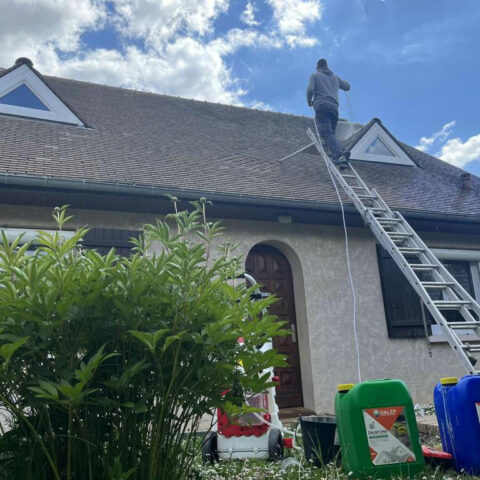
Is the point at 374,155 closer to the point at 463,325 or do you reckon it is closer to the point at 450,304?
the point at 450,304

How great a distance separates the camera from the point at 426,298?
541 centimetres

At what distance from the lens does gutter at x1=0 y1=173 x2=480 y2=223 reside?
18.7 feet

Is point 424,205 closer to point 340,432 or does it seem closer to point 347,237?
point 347,237

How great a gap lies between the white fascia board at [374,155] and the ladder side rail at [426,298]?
4.00 metres

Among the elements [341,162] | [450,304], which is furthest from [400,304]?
[341,162]

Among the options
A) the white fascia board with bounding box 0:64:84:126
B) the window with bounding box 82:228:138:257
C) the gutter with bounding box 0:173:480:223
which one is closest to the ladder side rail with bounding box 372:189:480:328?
the gutter with bounding box 0:173:480:223

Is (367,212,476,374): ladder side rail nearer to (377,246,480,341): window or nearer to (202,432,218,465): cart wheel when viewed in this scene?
(377,246,480,341): window

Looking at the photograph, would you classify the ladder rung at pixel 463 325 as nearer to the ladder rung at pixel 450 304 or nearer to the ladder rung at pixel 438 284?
the ladder rung at pixel 450 304

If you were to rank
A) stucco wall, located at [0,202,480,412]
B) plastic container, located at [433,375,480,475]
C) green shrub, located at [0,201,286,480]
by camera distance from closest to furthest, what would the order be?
green shrub, located at [0,201,286,480]
plastic container, located at [433,375,480,475]
stucco wall, located at [0,202,480,412]

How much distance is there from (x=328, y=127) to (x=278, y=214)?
272cm

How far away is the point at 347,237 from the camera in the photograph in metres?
7.85

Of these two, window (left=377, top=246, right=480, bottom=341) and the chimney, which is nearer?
window (left=377, top=246, right=480, bottom=341)

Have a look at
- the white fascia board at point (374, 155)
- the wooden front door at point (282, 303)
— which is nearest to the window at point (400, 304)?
the wooden front door at point (282, 303)

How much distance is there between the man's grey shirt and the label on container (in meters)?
6.86
